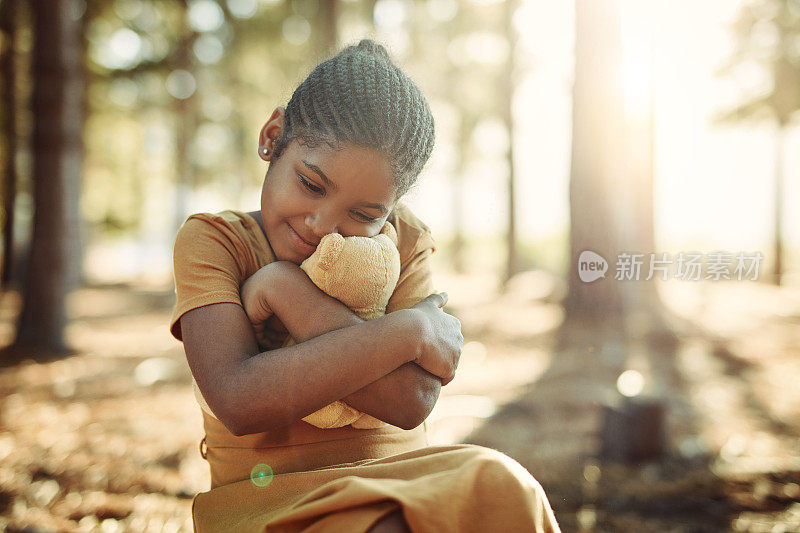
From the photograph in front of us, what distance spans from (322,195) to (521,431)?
3619mm

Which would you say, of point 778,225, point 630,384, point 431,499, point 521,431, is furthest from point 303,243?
point 778,225

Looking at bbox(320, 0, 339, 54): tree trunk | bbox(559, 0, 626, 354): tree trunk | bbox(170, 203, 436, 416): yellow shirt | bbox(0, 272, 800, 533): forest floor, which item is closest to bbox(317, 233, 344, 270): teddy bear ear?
bbox(170, 203, 436, 416): yellow shirt

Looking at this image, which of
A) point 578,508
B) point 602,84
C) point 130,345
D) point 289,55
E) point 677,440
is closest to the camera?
point 578,508

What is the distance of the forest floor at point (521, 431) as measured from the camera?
3211mm

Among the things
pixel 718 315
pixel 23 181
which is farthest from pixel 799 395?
pixel 23 181

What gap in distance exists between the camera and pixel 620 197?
6.86m

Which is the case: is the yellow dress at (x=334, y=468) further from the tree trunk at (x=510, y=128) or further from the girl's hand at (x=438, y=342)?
the tree trunk at (x=510, y=128)

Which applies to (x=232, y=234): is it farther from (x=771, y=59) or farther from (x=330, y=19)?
(x=771, y=59)

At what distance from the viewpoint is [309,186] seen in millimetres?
1515

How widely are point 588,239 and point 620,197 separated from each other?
29.9 inches

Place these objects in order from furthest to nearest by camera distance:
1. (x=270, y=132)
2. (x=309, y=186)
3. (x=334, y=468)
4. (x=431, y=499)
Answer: (x=270, y=132) < (x=309, y=186) < (x=334, y=468) < (x=431, y=499)

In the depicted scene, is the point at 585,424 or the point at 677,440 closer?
the point at 677,440

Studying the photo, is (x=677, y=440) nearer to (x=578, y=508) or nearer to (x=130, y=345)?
(x=578, y=508)

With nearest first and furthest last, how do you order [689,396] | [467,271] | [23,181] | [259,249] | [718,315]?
[259,249]
[689,396]
[718,315]
[23,181]
[467,271]
